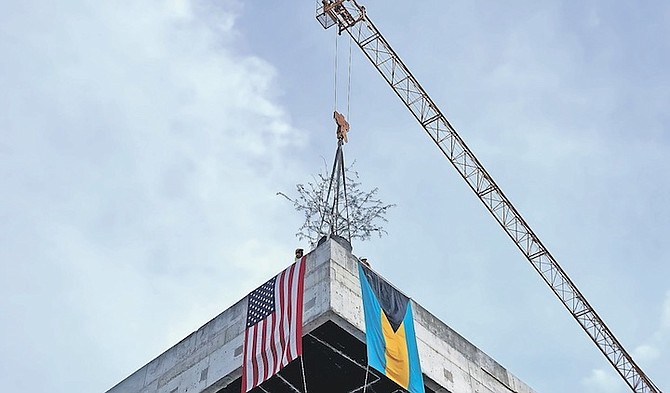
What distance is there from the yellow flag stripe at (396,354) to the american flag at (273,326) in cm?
239

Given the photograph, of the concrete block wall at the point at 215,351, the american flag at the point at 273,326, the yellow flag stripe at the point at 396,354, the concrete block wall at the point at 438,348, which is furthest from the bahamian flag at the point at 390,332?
the american flag at the point at 273,326

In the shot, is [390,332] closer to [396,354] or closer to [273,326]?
[396,354]

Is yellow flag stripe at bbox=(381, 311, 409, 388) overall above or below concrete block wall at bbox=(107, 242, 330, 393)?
below

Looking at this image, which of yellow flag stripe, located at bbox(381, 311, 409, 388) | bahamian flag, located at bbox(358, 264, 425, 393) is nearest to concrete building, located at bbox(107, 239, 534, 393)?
bahamian flag, located at bbox(358, 264, 425, 393)

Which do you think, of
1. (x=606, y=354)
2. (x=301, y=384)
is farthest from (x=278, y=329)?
(x=606, y=354)

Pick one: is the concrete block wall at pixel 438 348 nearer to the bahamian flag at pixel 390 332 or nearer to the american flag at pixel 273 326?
the bahamian flag at pixel 390 332

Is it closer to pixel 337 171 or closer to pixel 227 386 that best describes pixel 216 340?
pixel 227 386

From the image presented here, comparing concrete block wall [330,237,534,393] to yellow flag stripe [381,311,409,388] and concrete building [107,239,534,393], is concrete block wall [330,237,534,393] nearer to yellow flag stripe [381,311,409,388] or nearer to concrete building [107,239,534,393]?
concrete building [107,239,534,393]

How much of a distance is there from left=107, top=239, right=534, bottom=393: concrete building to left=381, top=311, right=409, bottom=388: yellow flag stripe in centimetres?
76

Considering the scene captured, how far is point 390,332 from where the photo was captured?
25.0 metres

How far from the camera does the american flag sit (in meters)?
24.1

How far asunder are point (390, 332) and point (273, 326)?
126 inches

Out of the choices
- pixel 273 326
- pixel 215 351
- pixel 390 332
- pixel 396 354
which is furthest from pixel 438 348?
pixel 215 351

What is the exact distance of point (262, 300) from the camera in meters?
26.3
